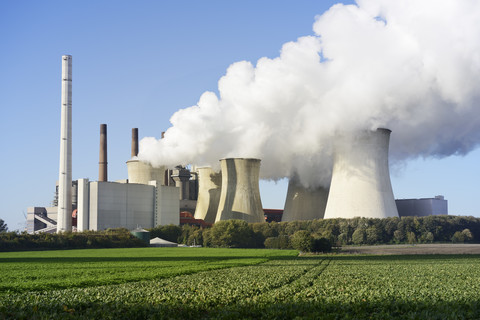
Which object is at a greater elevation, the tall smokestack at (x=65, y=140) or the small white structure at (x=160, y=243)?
the tall smokestack at (x=65, y=140)

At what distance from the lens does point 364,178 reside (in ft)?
142

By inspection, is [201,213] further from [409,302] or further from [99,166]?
[409,302]

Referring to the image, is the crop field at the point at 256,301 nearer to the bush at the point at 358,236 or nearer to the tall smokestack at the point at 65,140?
the bush at the point at 358,236

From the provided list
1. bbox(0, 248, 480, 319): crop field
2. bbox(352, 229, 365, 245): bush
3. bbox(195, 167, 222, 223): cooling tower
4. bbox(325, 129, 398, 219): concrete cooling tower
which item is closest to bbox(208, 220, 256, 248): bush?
bbox(325, 129, 398, 219): concrete cooling tower

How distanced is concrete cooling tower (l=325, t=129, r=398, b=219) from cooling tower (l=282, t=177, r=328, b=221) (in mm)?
11099

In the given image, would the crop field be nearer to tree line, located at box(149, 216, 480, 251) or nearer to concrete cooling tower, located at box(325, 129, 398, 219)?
concrete cooling tower, located at box(325, 129, 398, 219)

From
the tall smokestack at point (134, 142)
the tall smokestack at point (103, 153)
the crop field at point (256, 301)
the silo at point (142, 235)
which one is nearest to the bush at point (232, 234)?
the silo at point (142, 235)

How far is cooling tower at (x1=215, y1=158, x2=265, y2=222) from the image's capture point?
4988cm

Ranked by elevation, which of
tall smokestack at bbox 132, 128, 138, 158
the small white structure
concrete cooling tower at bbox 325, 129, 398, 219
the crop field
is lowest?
the small white structure

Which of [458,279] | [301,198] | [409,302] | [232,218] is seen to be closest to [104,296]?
[409,302]

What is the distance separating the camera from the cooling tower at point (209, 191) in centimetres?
5969

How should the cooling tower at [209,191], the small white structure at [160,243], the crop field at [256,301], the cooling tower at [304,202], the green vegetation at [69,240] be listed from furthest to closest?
the cooling tower at [209,191], the cooling tower at [304,202], the small white structure at [160,243], the green vegetation at [69,240], the crop field at [256,301]

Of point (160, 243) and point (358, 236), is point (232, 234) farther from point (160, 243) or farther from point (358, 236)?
point (358, 236)

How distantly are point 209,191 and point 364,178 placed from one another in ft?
68.7
